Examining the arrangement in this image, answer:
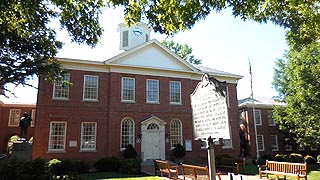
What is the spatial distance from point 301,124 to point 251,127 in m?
6.60

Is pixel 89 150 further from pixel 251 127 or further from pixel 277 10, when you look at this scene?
pixel 251 127

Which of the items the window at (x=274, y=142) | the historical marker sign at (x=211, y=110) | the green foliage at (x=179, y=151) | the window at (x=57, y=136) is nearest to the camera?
the historical marker sign at (x=211, y=110)

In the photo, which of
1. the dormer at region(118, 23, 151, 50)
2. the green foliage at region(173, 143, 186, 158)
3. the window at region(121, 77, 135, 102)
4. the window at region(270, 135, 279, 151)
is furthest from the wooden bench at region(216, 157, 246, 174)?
the window at region(270, 135, 279, 151)

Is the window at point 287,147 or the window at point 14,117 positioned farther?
the window at point 287,147

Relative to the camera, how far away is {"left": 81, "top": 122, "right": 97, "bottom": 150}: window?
67.3ft

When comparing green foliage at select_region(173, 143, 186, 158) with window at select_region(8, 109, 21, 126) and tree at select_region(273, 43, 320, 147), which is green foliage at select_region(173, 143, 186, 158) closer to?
tree at select_region(273, 43, 320, 147)

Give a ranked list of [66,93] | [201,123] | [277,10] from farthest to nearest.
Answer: [66,93]
[277,10]
[201,123]

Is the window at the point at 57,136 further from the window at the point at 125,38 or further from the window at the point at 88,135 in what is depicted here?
the window at the point at 125,38

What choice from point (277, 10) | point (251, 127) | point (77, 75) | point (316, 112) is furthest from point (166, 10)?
point (251, 127)

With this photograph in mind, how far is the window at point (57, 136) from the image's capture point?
19.7 m

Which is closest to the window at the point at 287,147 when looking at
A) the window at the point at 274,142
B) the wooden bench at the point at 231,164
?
the window at the point at 274,142

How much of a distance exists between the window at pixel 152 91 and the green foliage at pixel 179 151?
4.26 m

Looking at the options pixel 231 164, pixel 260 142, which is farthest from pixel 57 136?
pixel 260 142

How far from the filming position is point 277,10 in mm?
7457
